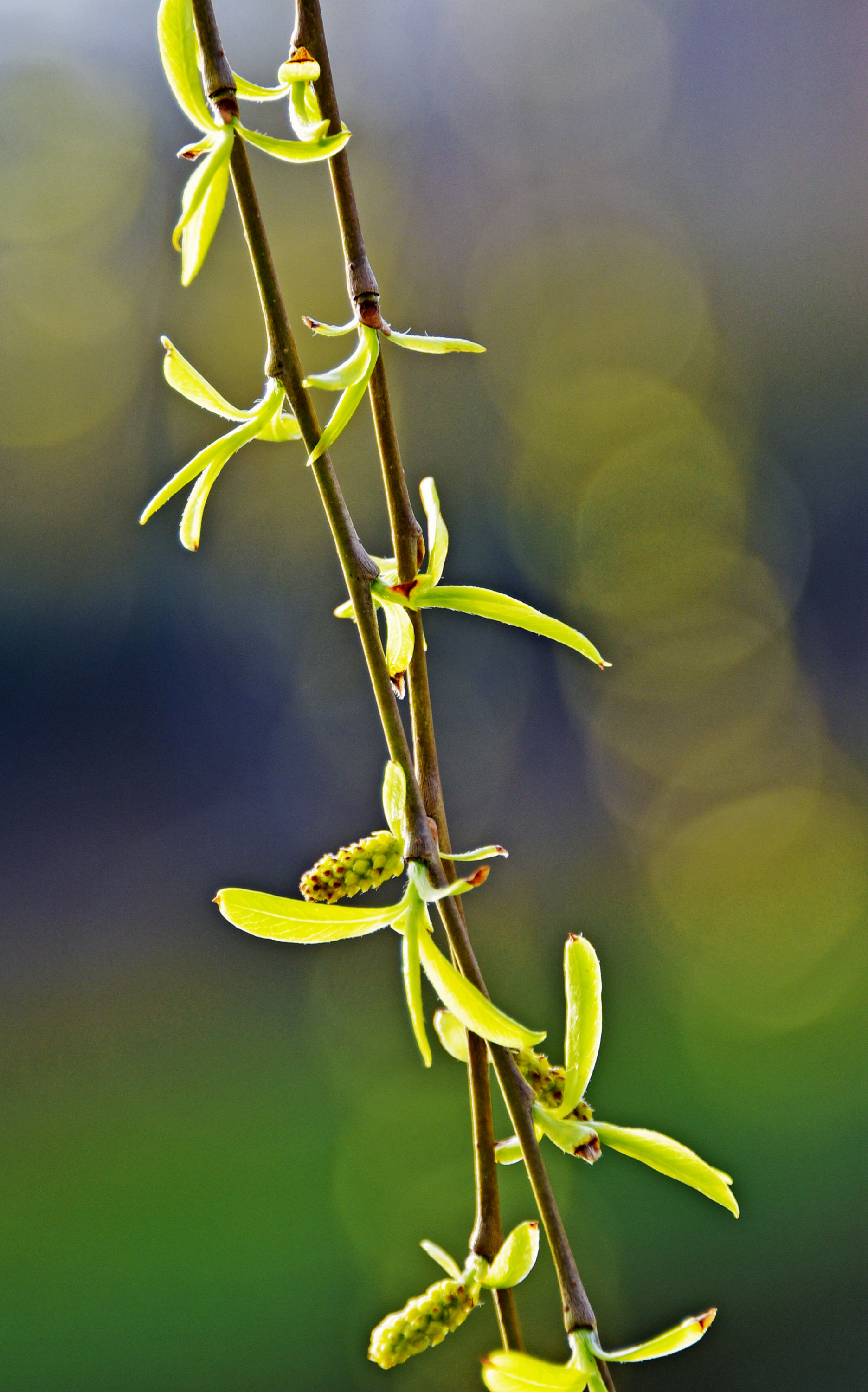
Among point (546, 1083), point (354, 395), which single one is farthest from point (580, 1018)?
point (354, 395)

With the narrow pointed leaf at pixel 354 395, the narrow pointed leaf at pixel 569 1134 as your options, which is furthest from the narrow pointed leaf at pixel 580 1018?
the narrow pointed leaf at pixel 354 395

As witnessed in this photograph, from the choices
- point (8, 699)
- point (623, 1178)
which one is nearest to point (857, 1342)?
point (623, 1178)

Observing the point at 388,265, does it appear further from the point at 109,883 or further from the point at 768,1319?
the point at 768,1319

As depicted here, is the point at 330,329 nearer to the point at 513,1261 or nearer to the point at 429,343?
the point at 429,343

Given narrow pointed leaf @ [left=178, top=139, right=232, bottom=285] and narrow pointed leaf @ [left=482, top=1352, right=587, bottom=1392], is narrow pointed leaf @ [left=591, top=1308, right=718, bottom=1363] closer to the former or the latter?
narrow pointed leaf @ [left=482, top=1352, right=587, bottom=1392]

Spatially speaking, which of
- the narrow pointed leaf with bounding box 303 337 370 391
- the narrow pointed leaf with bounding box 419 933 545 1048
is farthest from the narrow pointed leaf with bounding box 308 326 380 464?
the narrow pointed leaf with bounding box 419 933 545 1048

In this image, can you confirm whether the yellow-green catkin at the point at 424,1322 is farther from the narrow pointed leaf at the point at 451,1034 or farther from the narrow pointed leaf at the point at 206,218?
the narrow pointed leaf at the point at 206,218
